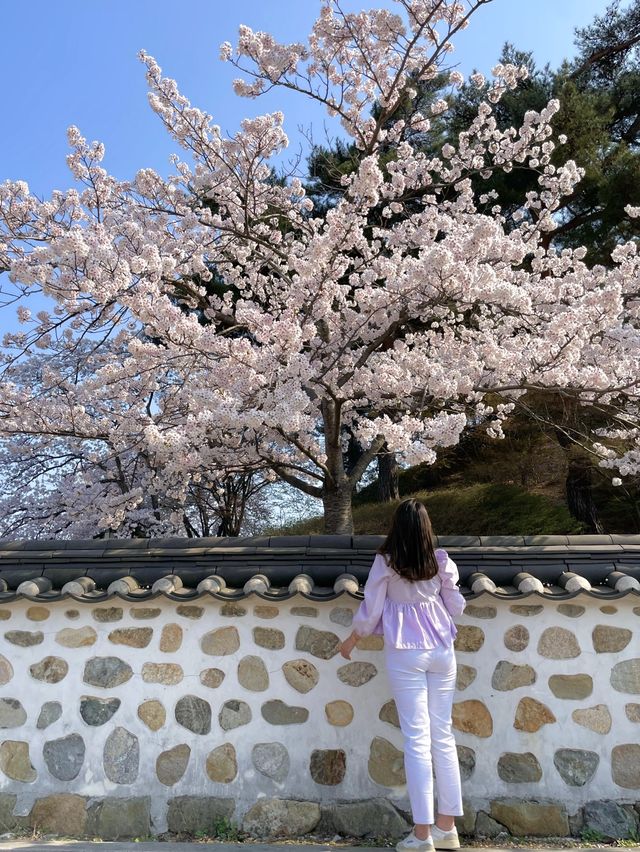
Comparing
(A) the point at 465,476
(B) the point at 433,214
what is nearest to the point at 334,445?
(B) the point at 433,214

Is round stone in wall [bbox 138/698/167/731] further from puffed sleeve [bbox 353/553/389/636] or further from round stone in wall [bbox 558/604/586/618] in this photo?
round stone in wall [bbox 558/604/586/618]

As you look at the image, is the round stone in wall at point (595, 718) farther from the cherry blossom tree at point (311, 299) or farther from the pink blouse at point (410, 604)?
the cherry blossom tree at point (311, 299)

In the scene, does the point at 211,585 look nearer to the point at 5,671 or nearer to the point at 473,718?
the point at 5,671

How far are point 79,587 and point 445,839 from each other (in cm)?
205

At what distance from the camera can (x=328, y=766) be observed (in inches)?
133

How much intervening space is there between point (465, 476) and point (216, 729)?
34.3ft

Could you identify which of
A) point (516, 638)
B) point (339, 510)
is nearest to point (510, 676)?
point (516, 638)

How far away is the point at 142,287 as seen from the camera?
470 cm

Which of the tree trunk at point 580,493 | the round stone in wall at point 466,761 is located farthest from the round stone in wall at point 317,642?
the tree trunk at point 580,493

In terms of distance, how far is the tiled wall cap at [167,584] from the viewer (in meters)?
3.43

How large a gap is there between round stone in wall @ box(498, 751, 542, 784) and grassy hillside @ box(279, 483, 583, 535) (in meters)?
6.80

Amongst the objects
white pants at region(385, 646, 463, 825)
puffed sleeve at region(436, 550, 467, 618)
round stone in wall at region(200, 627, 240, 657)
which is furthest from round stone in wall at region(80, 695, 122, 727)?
puffed sleeve at region(436, 550, 467, 618)

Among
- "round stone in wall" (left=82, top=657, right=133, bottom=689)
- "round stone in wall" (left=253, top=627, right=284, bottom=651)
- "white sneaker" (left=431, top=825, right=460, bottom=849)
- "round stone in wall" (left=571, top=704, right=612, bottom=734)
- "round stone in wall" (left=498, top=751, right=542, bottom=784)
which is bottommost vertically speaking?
"white sneaker" (left=431, top=825, right=460, bottom=849)

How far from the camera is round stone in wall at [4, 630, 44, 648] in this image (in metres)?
3.62
